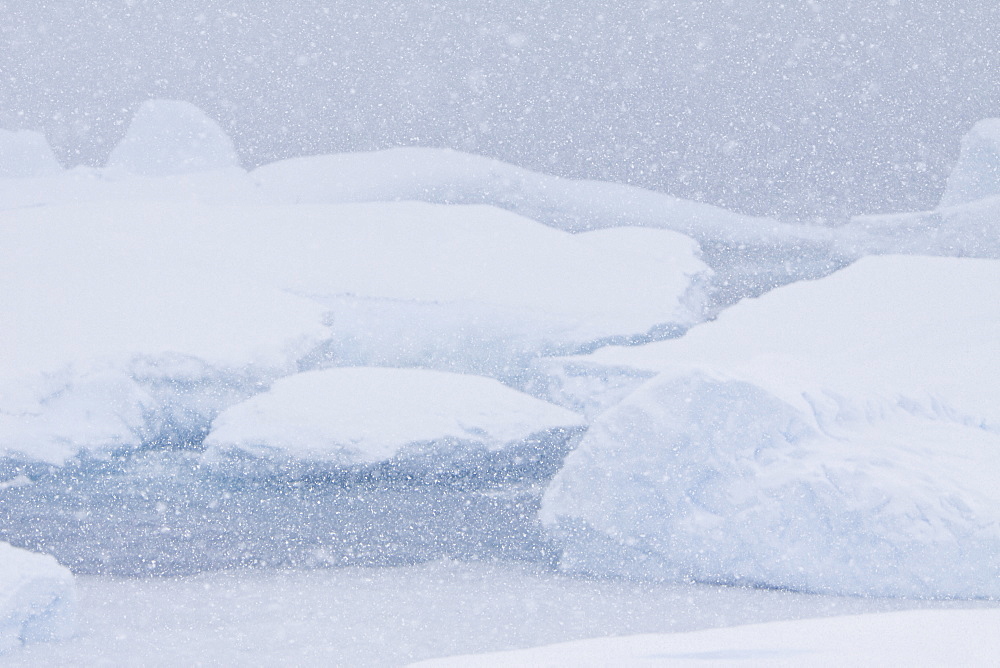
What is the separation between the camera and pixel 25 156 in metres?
14.5

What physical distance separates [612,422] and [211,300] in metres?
3.51

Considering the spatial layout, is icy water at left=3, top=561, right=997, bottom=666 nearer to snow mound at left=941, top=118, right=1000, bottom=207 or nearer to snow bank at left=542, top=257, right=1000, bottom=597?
snow bank at left=542, top=257, right=1000, bottom=597

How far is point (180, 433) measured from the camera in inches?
198

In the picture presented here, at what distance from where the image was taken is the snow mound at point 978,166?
12844 mm

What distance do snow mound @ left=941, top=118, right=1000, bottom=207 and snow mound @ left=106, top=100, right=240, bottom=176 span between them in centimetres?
1057

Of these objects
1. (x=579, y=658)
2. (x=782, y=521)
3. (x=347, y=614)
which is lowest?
Answer: (x=347, y=614)

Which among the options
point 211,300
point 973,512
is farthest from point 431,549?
point 211,300

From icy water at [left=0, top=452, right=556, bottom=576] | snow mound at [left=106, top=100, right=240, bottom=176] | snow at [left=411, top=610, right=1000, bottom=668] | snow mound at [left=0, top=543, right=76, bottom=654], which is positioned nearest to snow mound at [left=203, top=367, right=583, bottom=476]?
icy water at [left=0, top=452, right=556, bottom=576]

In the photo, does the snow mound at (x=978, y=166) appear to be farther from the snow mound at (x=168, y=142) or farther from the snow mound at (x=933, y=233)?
the snow mound at (x=168, y=142)

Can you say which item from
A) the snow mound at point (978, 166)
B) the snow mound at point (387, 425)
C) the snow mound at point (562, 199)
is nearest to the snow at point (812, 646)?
the snow mound at point (387, 425)

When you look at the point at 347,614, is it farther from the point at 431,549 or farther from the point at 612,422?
the point at 612,422

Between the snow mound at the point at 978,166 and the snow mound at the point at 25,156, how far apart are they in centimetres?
1301

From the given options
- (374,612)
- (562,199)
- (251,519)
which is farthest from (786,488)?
(562,199)

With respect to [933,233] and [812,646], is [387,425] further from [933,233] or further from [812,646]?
[933,233]
